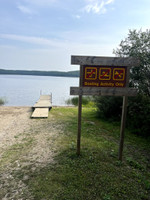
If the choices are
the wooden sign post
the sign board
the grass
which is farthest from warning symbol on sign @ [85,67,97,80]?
the grass

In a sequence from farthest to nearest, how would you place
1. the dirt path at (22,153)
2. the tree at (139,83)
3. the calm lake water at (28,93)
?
1. the calm lake water at (28,93)
2. the tree at (139,83)
3. the dirt path at (22,153)

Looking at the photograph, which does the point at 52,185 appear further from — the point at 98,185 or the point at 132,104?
the point at 132,104

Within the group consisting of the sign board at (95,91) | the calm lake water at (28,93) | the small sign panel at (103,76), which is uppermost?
the small sign panel at (103,76)

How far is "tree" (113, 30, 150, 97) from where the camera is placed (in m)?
7.38

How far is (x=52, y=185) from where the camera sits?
3328mm

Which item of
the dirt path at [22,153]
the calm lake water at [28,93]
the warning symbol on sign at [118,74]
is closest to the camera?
the dirt path at [22,153]

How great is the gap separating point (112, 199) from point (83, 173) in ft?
3.09

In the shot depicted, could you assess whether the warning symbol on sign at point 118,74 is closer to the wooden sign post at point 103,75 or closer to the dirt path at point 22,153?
the wooden sign post at point 103,75

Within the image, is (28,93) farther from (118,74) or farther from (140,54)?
(118,74)

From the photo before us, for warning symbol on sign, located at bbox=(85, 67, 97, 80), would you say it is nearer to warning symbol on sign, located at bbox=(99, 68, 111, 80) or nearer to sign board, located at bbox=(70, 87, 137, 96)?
warning symbol on sign, located at bbox=(99, 68, 111, 80)

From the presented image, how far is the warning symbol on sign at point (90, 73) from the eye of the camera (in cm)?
423

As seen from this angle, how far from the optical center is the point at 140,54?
7.48 metres

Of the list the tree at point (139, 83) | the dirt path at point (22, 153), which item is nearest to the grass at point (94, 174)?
the dirt path at point (22, 153)

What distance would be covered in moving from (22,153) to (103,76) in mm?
3360
